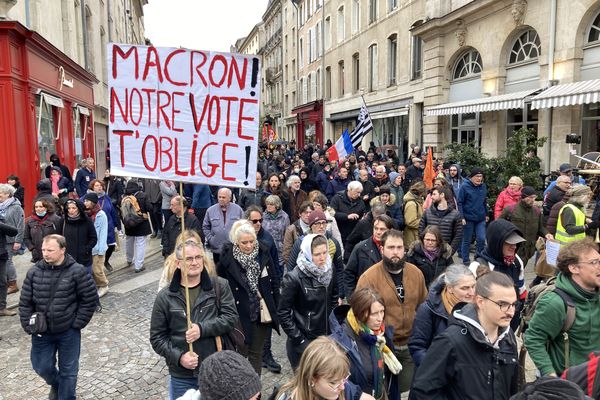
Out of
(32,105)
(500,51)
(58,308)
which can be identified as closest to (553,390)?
(58,308)

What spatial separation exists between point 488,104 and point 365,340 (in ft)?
45.1

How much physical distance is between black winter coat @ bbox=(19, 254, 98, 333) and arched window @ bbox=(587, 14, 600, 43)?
13403mm

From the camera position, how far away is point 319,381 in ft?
7.63

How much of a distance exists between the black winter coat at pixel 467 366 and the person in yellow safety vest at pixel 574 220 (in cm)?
412

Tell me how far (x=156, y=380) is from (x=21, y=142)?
904 centimetres

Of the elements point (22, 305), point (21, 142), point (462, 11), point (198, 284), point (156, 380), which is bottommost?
point (156, 380)

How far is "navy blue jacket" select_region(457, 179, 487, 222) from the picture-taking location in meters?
8.54

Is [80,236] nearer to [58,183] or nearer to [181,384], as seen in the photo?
[181,384]

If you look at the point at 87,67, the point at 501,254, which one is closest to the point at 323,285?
the point at 501,254

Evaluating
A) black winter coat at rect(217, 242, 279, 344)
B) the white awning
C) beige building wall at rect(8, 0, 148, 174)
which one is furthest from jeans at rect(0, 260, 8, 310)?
the white awning

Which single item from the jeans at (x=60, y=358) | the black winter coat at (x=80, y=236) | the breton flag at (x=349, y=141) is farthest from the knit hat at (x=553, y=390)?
the breton flag at (x=349, y=141)

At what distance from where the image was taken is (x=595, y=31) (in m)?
12.6

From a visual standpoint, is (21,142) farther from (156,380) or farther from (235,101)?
(235,101)

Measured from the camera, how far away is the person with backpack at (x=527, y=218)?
6.71m
